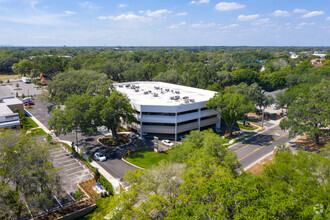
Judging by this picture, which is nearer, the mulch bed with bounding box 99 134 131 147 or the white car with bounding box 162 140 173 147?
the mulch bed with bounding box 99 134 131 147

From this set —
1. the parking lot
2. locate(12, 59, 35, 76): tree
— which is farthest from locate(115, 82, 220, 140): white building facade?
locate(12, 59, 35, 76): tree

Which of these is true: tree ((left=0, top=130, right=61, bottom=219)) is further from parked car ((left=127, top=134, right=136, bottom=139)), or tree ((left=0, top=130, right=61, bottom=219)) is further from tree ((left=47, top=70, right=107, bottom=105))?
tree ((left=47, top=70, right=107, bottom=105))

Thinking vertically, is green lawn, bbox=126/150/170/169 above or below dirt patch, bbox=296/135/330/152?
below

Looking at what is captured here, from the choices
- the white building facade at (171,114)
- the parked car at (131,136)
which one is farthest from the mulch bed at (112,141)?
the white building facade at (171,114)

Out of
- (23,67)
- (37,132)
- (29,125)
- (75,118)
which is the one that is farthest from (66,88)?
(23,67)

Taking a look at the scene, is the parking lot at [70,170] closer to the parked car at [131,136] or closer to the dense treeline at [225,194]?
the dense treeline at [225,194]
